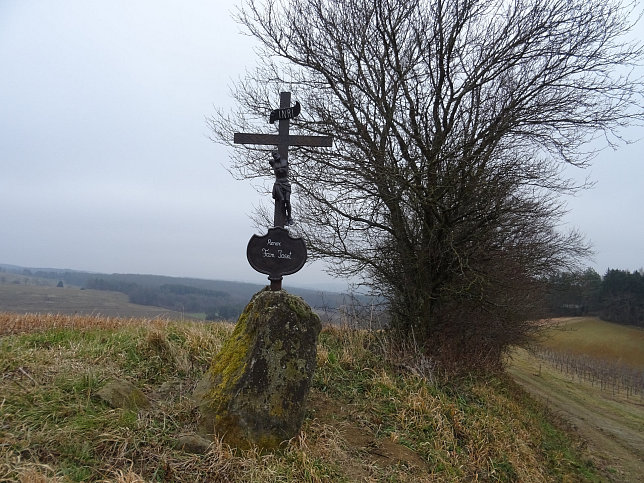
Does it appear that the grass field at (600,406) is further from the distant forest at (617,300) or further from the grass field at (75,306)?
the grass field at (75,306)

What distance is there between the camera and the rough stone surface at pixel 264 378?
150 inches

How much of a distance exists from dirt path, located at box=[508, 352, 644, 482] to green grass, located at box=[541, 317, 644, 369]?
1770cm

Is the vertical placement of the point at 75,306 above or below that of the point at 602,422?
above

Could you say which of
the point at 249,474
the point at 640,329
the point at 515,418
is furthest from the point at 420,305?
the point at 640,329

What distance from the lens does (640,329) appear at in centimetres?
3878

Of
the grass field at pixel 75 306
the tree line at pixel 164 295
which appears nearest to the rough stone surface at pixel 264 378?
the grass field at pixel 75 306

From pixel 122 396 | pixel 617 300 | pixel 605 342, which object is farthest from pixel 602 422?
pixel 617 300

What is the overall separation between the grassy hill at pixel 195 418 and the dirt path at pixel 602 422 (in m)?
1.58

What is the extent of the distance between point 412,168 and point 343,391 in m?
4.76

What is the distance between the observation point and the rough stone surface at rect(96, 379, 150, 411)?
4066 mm

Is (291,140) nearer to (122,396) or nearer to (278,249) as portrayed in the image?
(278,249)

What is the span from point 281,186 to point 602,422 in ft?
43.7

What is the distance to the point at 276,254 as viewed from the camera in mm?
4727

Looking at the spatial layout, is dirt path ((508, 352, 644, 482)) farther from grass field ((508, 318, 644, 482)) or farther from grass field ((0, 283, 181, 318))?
grass field ((0, 283, 181, 318))
